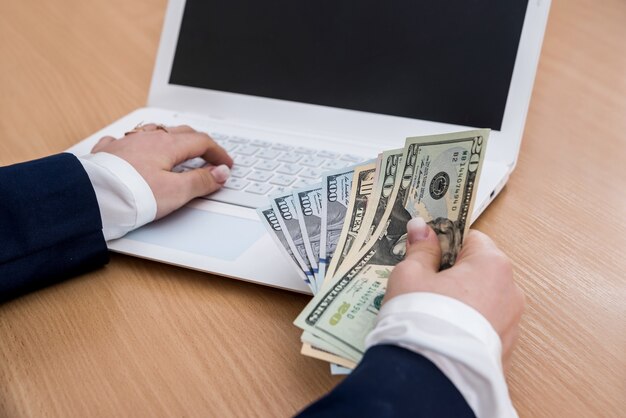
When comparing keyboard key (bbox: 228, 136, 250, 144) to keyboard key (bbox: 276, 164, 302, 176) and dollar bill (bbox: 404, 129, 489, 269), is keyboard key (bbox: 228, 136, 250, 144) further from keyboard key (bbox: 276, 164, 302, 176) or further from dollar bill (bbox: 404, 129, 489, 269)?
dollar bill (bbox: 404, 129, 489, 269)

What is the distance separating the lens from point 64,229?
0.71 metres

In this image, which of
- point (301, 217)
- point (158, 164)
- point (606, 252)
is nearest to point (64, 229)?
point (158, 164)

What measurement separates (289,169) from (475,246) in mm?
383

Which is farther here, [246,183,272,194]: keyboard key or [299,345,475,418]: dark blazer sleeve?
[246,183,272,194]: keyboard key

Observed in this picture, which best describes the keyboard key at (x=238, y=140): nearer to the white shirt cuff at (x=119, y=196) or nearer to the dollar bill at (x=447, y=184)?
the white shirt cuff at (x=119, y=196)

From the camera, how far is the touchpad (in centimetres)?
73

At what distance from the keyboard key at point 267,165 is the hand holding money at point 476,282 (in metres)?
0.37

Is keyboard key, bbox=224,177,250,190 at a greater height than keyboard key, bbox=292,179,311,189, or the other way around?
keyboard key, bbox=292,179,311,189

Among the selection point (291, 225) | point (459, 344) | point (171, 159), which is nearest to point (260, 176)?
point (171, 159)

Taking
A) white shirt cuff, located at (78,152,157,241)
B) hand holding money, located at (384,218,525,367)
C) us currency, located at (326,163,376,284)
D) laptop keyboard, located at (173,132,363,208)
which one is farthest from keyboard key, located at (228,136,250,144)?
hand holding money, located at (384,218,525,367)

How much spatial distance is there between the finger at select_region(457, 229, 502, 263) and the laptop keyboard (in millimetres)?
310

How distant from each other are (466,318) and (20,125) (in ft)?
2.80

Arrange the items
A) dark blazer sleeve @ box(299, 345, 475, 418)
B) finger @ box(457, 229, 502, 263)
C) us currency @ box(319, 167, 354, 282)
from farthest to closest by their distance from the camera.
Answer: us currency @ box(319, 167, 354, 282) → finger @ box(457, 229, 502, 263) → dark blazer sleeve @ box(299, 345, 475, 418)

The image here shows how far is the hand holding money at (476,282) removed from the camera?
20.0 inches
